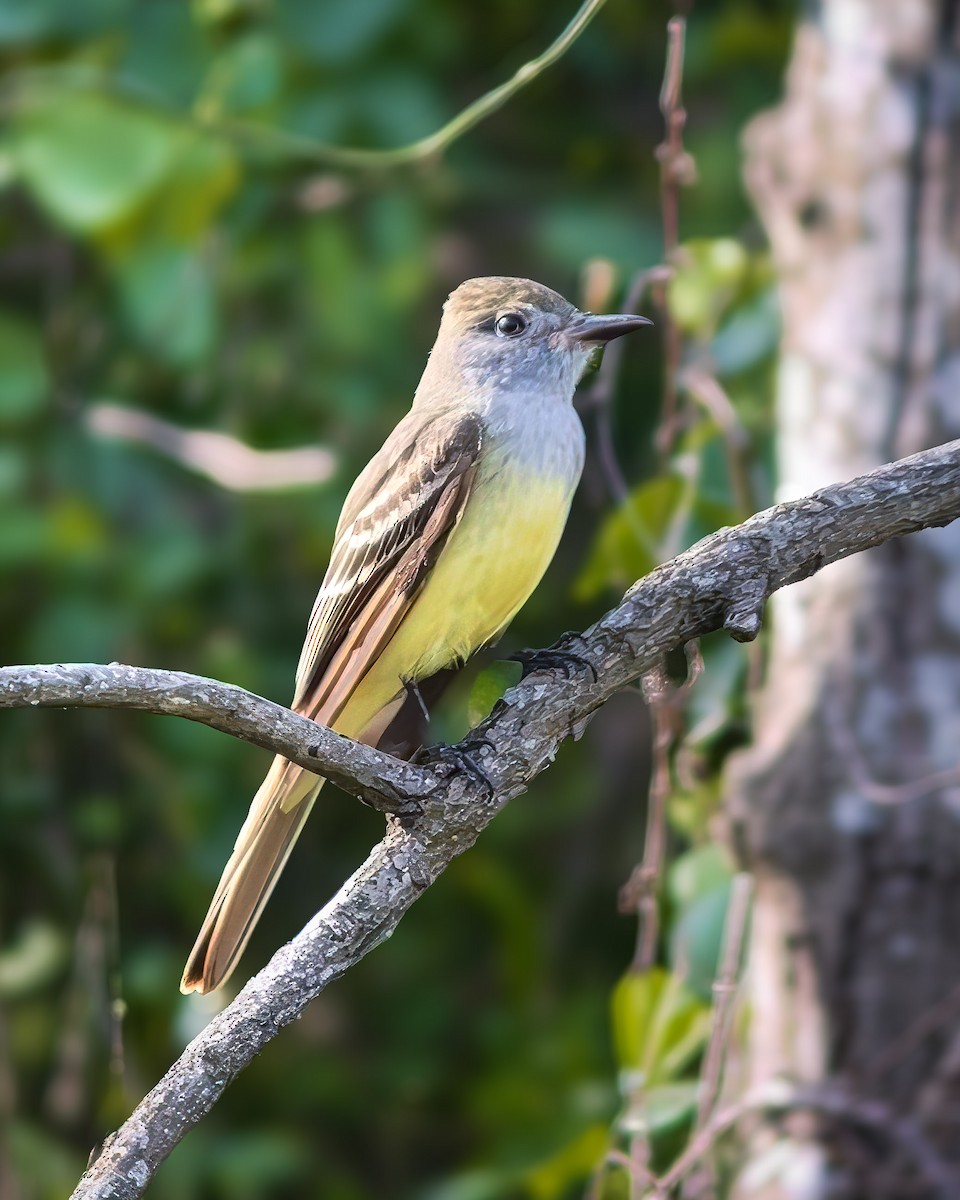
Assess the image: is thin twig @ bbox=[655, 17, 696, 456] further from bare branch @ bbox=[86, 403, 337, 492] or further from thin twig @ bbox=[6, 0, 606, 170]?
bare branch @ bbox=[86, 403, 337, 492]

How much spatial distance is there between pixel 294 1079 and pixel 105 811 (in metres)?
1.04

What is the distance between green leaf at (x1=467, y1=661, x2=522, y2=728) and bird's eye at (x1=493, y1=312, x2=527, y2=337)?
2.49 ft

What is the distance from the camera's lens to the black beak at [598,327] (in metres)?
2.81

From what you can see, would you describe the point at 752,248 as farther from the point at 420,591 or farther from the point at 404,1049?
the point at 404,1049

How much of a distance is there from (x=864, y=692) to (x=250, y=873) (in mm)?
1315

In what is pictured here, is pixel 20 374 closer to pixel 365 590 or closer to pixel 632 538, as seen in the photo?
pixel 632 538

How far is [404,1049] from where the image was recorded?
5160 millimetres

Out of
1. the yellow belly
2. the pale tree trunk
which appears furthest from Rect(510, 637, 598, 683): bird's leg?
the pale tree trunk

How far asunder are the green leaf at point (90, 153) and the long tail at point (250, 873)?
206 cm

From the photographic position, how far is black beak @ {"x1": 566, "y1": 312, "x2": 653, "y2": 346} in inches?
111

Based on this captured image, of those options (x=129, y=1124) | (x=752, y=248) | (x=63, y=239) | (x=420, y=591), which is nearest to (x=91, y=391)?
(x=63, y=239)

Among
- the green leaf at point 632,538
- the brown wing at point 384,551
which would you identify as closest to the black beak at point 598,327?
the brown wing at point 384,551

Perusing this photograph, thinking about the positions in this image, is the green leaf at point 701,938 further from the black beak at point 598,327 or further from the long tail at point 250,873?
the black beak at point 598,327

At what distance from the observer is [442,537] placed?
2.83 metres
